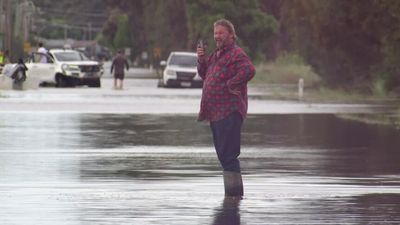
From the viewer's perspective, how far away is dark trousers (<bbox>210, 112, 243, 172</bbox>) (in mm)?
13711

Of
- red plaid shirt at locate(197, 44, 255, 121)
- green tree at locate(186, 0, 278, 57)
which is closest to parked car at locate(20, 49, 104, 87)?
green tree at locate(186, 0, 278, 57)

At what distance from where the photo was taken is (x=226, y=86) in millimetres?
13734

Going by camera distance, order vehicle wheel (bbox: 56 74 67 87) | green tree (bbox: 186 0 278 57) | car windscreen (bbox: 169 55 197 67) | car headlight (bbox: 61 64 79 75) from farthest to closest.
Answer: green tree (bbox: 186 0 278 57), car windscreen (bbox: 169 55 197 67), vehicle wheel (bbox: 56 74 67 87), car headlight (bbox: 61 64 79 75)

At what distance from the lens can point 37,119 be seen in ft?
103

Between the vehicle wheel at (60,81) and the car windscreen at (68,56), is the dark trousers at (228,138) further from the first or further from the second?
the car windscreen at (68,56)

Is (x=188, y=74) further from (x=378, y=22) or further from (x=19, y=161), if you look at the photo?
(x=19, y=161)

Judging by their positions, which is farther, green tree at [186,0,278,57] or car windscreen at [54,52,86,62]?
green tree at [186,0,278,57]

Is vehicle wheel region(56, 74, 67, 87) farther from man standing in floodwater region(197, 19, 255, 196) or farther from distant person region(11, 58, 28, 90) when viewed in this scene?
man standing in floodwater region(197, 19, 255, 196)

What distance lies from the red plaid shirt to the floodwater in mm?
916

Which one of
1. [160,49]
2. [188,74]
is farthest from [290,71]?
[160,49]

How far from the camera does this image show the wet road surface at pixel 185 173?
12.4 meters

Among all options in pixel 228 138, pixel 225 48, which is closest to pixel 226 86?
pixel 225 48

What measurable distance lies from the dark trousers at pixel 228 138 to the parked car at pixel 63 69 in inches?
1885

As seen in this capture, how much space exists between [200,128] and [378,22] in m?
19.4
